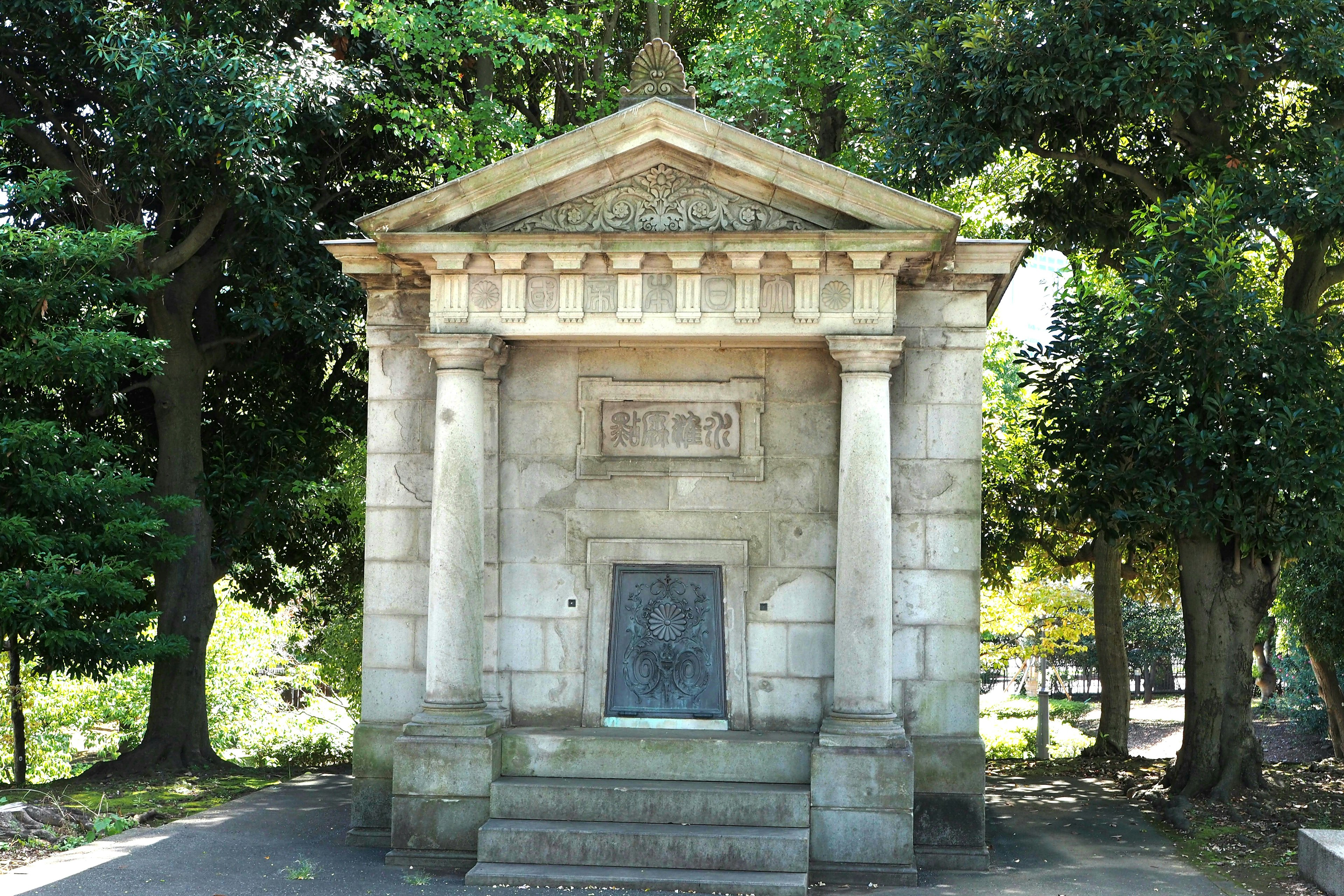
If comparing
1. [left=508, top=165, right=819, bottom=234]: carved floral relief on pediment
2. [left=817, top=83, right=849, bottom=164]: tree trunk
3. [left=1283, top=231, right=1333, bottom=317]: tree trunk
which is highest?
[left=817, top=83, right=849, bottom=164]: tree trunk

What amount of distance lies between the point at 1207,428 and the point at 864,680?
15.0 feet

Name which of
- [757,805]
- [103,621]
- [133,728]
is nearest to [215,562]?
[103,621]

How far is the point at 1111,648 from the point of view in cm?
1652

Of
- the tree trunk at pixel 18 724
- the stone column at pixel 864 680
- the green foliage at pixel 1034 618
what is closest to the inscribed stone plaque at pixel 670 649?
the stone column at pixel 864 680

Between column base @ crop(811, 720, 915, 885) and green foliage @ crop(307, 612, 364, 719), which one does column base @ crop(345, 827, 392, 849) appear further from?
green foliage @ crop(307, 612, 364, 719)

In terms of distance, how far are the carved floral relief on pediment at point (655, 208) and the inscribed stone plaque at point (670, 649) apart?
2642 mm

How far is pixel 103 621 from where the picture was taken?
11867 mm

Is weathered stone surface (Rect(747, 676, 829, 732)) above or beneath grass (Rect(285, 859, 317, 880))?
above

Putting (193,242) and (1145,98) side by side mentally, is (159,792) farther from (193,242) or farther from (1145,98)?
(1145,98)

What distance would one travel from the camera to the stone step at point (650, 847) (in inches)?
331

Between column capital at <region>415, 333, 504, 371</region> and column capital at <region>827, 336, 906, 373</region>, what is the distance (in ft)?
8.21

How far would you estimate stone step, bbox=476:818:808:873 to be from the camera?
841cm

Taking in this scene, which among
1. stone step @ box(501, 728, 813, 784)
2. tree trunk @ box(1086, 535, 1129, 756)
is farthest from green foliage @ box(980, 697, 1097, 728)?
stone step @ box(501, 728, 813, 784)

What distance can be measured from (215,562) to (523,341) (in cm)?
654
